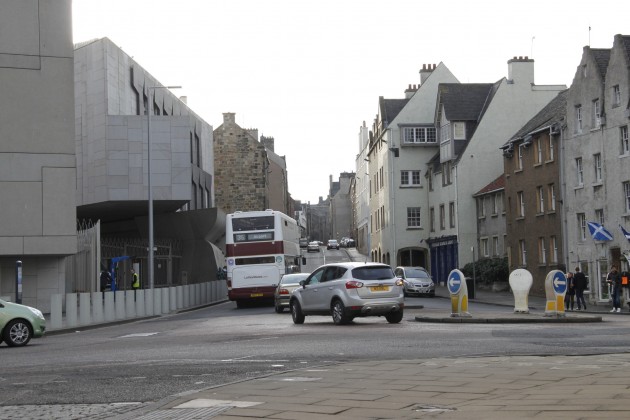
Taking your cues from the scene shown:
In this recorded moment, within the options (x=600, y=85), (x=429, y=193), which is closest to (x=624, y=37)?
(x=600, y=85)

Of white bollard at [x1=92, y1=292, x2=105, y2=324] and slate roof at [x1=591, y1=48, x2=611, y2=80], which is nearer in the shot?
white bollard at [x1=92, y1=292, x2=105, y2=324]

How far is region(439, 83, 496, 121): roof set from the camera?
70.8 meters

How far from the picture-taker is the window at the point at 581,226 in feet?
158

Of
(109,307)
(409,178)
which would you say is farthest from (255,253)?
(409,178)

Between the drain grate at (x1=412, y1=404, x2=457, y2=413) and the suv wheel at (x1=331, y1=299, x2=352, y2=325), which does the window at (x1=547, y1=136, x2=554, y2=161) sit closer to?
the suv wheel at (x1=331, y1=299, x2=352, y2=325)

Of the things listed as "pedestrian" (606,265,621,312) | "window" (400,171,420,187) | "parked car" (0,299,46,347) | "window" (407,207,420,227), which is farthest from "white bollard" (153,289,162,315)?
"window" (400,171,420,187)

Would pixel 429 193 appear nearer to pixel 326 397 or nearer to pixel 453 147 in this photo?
pixel 453 147

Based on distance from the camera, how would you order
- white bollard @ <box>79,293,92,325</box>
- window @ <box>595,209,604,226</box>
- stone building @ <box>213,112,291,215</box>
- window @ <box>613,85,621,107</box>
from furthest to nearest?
stone building @ <box>213,112,291,215</box>, window @ <box>595,209,604,226</box>, window @ <box>613,85,621,107</box>, white bollard @ <box>79,293,92,325</box>

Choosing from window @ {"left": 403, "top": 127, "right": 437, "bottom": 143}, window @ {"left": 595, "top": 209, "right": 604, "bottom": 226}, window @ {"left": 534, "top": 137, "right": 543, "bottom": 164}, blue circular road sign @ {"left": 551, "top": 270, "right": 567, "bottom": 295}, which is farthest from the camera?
window @ {"left": 403, "top": 127, "right": 437, "bottom": 143}

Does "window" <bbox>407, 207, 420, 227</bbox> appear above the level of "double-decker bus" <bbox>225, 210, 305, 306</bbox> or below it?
above

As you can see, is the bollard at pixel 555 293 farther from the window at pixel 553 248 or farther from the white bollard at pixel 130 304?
the window at pixel 553 248

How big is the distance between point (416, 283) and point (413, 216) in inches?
921

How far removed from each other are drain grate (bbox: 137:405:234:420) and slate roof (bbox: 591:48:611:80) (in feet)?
133

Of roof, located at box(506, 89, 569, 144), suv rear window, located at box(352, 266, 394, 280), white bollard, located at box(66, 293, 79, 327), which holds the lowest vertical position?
white bollard, located at box(66, 293, 79, 327)
